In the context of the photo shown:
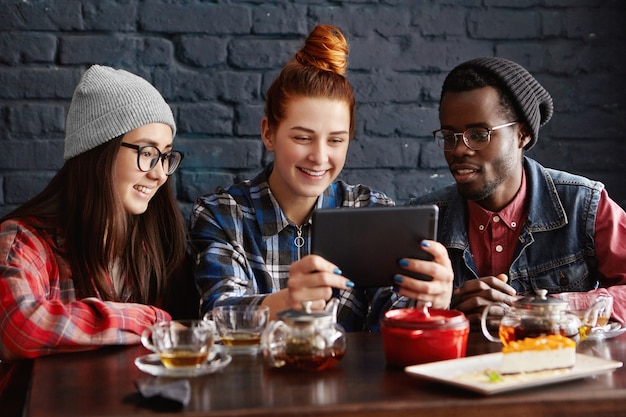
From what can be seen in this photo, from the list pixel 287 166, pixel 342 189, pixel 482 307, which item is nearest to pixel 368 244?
pixel 482 307

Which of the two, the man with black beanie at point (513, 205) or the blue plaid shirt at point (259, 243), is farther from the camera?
the man with black beanie at point (513, 205)

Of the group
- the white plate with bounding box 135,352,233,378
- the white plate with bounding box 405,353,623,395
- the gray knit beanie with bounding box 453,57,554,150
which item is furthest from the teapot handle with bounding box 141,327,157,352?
the gray knit beanie with bounding box 453,57,554,150

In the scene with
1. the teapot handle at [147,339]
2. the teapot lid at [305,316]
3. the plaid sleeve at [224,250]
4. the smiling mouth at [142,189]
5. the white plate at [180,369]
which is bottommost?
the white plate at [180,369]

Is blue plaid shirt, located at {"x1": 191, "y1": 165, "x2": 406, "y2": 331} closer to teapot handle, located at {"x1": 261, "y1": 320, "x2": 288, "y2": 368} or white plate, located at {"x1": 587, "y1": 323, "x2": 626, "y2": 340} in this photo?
white plate, located at {"x1": 587, "y1": 323, "x2": 626, "y2": 340}

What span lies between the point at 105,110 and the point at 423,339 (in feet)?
3.36

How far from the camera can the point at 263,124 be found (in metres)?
2.21

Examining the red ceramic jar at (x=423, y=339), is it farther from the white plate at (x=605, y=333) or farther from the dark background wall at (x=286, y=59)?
the dark background wall at (x=286, y=59)

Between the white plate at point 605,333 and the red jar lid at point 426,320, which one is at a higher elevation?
the red jar lid at point 426,320

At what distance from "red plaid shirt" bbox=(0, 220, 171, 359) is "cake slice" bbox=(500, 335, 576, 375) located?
0.76 m

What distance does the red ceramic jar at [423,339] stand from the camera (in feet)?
4.61

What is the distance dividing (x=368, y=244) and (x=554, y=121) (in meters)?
1.27

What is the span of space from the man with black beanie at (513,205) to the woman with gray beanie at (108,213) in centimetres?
78

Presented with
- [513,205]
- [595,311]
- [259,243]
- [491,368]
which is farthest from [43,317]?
[513,205]

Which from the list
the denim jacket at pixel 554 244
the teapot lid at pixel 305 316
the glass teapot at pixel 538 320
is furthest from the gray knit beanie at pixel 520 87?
the teapot lid at pixel 305 316
